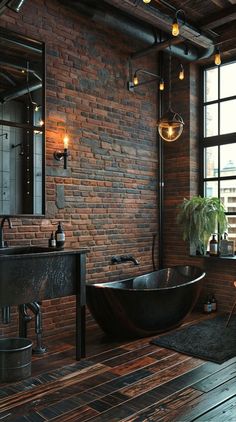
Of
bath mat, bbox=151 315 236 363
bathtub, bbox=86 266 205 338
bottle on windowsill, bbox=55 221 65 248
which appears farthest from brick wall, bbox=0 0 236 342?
bath mat, bbox=151 315 236 363

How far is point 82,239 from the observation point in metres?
4.59

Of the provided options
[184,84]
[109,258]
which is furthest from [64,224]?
[184,84]

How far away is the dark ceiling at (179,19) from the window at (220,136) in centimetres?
43

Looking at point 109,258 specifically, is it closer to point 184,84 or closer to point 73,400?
point 73,400

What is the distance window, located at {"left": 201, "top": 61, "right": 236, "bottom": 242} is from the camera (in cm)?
542

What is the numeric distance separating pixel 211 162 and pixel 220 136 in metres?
0.39

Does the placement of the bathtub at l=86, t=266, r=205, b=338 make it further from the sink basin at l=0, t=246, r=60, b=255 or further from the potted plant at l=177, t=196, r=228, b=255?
the potted plant at l=177, t=196, r=228, b=255

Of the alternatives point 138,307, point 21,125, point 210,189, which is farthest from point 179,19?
point 138,307

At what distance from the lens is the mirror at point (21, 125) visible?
3.89 metres

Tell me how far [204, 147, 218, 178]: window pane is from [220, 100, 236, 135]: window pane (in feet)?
0.95

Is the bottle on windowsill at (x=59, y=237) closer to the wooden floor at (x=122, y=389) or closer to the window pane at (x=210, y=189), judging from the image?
the wooden floor at (x=122, y=389)

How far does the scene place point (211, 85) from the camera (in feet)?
18.6

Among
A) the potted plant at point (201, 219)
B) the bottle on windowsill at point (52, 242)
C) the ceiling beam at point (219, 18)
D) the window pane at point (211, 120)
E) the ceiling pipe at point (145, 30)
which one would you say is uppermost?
the ceiling beam at point (219, 18)

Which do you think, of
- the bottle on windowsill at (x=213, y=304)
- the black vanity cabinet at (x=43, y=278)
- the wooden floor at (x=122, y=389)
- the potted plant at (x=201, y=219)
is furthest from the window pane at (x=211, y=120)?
the wooden floor at (x=122, y=389)
